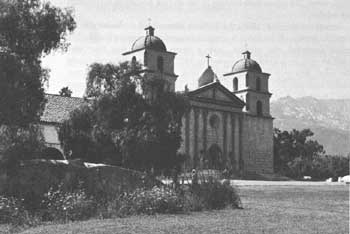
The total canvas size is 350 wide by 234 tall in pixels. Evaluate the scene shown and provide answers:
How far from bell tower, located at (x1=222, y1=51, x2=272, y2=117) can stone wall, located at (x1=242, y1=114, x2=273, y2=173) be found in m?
1.04

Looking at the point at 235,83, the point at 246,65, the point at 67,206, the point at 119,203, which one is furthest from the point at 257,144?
the point at 67,206

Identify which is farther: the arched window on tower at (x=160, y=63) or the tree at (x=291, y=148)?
the tree at (x=291, y=148)

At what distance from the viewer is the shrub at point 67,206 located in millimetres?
12734

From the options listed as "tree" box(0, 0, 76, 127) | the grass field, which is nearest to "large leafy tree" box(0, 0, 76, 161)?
"tree" box(0, 0, 76, 127)

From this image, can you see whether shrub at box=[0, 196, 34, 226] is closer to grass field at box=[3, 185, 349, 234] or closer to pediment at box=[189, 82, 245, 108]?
grass field at box=[3, 185, 349, 234]

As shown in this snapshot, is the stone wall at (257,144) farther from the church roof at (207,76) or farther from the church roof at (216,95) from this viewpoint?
the church roof at (207,76)

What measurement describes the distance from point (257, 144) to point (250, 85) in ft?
22.1

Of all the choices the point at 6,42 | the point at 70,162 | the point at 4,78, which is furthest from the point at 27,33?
the point at 70,162

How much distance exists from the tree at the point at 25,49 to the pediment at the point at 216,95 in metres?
42.3

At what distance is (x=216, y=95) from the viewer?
205 ft

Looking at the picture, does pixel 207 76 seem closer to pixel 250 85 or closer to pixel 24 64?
pixel 250 85


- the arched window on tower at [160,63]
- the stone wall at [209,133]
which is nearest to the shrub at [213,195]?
the stone wall at [209,133]

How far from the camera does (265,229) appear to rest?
1094cm

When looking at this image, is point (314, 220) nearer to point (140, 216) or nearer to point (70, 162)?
point (140, 216)
